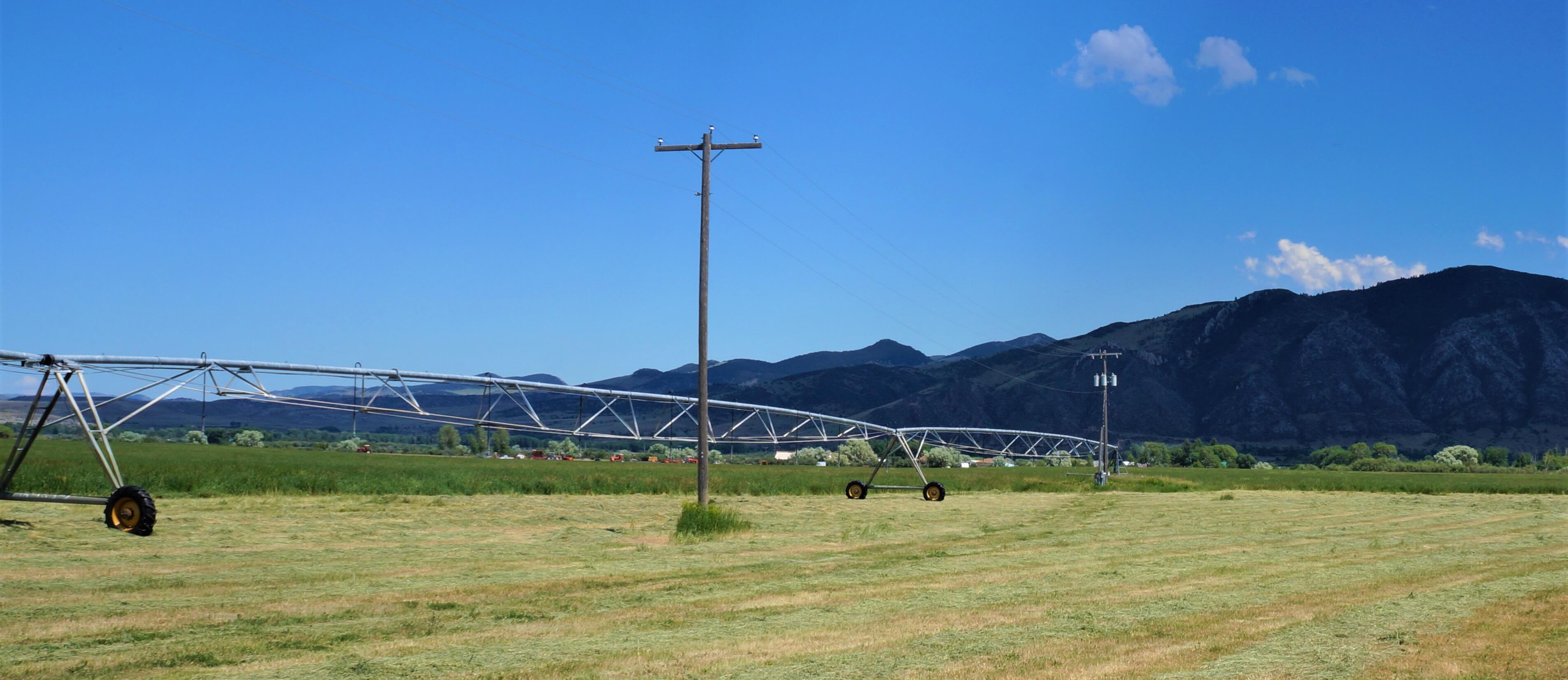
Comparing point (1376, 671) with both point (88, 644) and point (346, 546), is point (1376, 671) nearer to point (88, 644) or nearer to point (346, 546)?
point (88, 644)

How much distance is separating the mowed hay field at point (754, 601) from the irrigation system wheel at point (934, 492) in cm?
2014

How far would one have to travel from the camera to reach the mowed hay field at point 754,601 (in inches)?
451

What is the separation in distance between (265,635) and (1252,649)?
1132cm

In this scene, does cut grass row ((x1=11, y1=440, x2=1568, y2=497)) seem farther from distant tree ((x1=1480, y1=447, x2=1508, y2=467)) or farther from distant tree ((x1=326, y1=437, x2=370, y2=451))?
distant tree ((x1=1480, y1=447, x2=1508, y2=467))

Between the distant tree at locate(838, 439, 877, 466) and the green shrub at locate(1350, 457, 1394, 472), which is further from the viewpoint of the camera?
the green shrub at locate(1350, 457, 1394, 472)

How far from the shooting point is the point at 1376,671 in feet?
36.5

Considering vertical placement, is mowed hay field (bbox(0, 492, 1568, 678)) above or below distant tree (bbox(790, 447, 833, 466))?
below

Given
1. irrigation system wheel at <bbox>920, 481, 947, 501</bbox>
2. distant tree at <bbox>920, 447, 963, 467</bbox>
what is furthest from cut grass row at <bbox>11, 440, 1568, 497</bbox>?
distant tree at <bbox>920, 447, 963, 467</bbox>

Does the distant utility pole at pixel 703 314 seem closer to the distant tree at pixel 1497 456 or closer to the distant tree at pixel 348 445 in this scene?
the distant tree at pixel 348 445

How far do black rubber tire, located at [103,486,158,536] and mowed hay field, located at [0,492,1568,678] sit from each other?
0.33 meters

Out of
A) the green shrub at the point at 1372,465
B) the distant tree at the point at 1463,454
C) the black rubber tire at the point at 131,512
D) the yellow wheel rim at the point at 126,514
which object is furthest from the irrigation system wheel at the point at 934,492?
the distant tree at the point at 1463,454

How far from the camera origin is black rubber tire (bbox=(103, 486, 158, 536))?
2300cm

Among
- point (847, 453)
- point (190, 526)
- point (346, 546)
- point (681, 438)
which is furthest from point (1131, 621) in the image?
point (847, 453)

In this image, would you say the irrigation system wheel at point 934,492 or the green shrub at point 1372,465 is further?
the green shrub at point 1372,465
